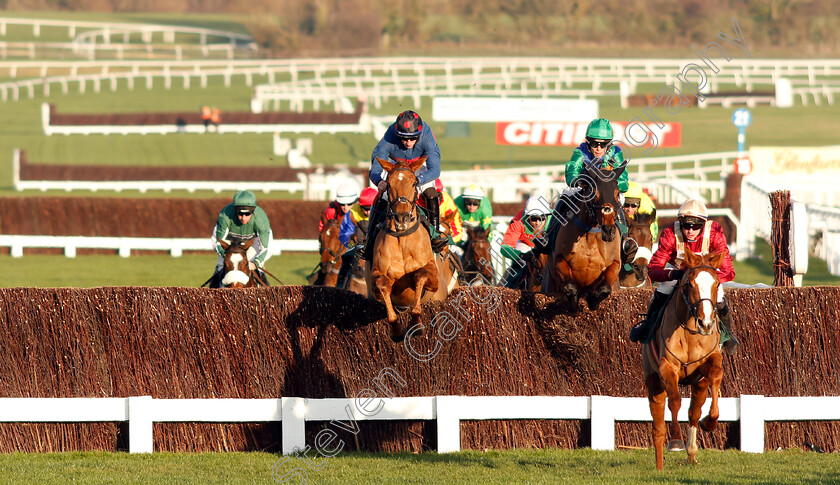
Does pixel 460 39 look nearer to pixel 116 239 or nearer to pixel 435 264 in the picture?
pixel 116 239

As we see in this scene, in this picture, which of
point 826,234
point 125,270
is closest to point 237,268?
point 125,270

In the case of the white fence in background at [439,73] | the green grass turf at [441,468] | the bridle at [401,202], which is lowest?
the green grass turf at [441,468]

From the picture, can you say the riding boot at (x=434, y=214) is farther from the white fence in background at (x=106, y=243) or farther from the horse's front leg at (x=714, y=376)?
the white fence in background at (x=106, y=243)

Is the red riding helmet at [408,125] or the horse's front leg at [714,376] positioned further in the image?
the red riding helmet at [408,125]

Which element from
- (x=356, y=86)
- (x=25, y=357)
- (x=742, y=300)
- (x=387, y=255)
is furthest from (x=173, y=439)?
(x=356, y=86)

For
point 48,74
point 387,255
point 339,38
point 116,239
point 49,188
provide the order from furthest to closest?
point 339,38, point 48,74, point 49,188, point 116,239, point 387,255

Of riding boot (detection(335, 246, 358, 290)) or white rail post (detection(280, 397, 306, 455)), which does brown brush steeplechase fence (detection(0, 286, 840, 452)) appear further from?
riding boot (detection(335, 246, 358, 290))

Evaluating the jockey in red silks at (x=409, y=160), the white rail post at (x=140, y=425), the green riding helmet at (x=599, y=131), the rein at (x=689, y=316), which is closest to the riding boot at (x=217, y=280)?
the jockey in red silks at (x=409, y=160)

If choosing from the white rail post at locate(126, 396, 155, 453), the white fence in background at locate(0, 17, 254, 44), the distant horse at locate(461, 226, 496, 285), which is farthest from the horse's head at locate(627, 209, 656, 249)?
the white fence in background at locate(0, 17, 254, 44)

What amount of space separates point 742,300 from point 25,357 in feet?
17.8

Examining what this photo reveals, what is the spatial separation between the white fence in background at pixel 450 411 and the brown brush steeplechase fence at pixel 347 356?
100 mm

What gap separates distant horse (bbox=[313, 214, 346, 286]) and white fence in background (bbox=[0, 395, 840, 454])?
373 centimetres

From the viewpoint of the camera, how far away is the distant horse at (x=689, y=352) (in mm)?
7016

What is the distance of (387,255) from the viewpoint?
8117 mm
